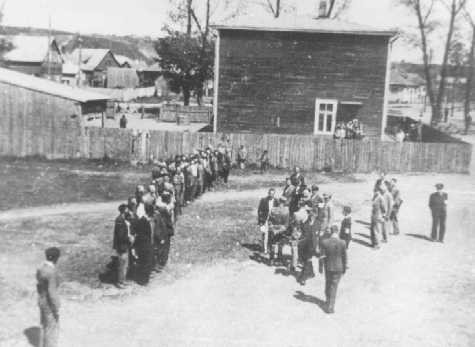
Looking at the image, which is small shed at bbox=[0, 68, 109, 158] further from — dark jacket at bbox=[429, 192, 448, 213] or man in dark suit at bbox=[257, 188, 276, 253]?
dark jacket at bbox=[429, 192, 448, 213]

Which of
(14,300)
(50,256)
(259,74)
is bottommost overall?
(14,300)

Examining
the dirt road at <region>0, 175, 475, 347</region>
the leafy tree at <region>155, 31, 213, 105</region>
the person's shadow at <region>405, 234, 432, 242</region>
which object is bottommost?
the dirt road at <region>0, 175, 475, 347</region>

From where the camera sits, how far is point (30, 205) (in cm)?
1959

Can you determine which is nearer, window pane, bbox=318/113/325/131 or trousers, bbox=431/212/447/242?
trousers, bbox=431/212/447/242

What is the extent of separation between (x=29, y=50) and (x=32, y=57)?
158cm

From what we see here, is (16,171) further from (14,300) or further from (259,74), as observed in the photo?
(14,300)

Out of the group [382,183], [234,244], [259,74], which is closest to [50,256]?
[234,244]

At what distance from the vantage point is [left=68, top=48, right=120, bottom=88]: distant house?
92.1m

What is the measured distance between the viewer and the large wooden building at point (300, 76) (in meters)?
30.7

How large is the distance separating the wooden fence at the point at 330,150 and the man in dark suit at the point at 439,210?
457 inches

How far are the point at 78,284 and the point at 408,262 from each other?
786 centimetres

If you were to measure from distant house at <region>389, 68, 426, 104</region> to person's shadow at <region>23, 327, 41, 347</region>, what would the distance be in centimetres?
9266

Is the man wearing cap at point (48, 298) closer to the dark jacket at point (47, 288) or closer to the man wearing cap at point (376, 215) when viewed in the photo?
the dark jacket at point (47, 288)

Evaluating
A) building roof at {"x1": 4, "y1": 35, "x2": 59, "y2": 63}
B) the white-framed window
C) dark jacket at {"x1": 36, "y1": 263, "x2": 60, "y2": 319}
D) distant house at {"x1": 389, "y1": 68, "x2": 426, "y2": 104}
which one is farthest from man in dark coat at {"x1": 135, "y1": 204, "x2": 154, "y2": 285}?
distant house at {"x1": 389, "y1": 68, "x2": 426, "y2": 104}
